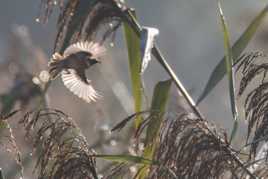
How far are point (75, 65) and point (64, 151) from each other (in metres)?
0.25

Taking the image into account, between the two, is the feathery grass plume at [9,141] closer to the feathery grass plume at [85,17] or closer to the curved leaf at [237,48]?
the feathery grass plume at [85,17]

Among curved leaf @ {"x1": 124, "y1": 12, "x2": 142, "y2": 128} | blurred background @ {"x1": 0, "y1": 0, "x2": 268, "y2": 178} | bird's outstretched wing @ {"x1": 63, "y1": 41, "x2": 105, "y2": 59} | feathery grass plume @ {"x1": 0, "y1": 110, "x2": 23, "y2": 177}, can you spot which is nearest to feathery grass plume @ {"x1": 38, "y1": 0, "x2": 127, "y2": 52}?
bird's outstretched wing @ {"x1": 63, "y1": 41, "x2": 105, "y2": 59}

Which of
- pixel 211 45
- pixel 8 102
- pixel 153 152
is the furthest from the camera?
pixel 211 45

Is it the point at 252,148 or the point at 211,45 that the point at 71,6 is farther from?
the point at 211,45

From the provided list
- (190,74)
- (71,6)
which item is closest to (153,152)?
(71,6)

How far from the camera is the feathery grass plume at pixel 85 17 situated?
1.83 metres

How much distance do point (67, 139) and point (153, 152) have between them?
21 centimetres

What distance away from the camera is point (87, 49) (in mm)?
1868

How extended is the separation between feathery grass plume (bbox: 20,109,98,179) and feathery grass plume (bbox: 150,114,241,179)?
0.14m

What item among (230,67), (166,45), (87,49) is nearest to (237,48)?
(230,67)

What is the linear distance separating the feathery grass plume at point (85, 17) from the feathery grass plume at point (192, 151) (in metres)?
0.27

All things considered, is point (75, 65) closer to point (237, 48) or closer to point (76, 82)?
point (76, 82)

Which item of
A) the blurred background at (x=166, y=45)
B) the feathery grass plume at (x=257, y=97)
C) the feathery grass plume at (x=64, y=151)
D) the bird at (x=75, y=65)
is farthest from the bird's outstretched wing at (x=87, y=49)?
the blurred background at (x=166, y=45)

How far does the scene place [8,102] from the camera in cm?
221
